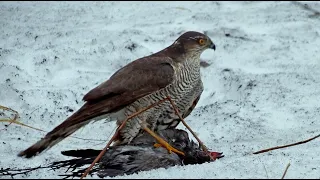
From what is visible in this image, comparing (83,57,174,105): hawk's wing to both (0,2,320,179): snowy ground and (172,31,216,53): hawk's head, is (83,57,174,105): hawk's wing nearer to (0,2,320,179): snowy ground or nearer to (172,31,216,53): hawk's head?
(172,31,216,53): hawk's head

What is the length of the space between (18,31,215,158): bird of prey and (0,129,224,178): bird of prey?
122mm

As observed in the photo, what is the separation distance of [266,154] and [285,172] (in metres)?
0.76

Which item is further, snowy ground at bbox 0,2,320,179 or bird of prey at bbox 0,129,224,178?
snowy ground at bbox 0,2,320,179

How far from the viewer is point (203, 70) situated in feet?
21.0

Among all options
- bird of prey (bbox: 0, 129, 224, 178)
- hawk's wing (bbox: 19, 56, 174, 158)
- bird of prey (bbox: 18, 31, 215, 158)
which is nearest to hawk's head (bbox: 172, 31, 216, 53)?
bird of prey (bbox: 18, 31, 215, 158)

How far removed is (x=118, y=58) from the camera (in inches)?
259

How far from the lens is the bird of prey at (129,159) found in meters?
3.73

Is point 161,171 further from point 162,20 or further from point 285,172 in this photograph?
point 162,20

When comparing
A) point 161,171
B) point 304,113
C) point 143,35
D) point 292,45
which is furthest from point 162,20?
point 161,171

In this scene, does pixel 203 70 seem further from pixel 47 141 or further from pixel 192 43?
pixel 47 141

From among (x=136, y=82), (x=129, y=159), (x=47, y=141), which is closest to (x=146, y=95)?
(x=136, y=82)

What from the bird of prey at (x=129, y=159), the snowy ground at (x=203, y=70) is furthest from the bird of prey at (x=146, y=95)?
the snowy ground at (x=203, y=70)

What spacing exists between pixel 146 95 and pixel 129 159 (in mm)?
619

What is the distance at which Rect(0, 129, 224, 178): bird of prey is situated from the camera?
12.2ft
